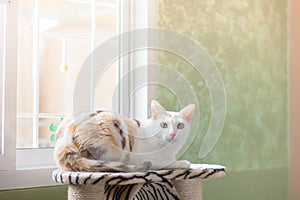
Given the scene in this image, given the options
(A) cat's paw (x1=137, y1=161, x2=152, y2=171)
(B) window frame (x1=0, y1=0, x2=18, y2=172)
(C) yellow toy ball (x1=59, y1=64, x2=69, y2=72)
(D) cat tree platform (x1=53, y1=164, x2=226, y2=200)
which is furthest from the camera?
(C) yellow toy ball (x1=59, y1=64, x2=69, y2=72)

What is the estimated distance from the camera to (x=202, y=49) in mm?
2312

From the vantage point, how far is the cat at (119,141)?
4.73ft

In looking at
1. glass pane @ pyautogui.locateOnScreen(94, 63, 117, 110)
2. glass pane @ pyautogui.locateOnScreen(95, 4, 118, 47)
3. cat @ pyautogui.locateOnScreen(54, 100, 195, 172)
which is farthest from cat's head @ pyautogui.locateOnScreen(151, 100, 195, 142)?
glass pane @ pyautogui.locateOnScreen(95, 4, 118, 47)

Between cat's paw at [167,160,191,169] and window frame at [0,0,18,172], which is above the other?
window frame at [0,0,18,172]

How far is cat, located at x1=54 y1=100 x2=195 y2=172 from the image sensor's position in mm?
1441

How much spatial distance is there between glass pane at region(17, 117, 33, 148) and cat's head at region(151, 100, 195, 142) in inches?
23.9

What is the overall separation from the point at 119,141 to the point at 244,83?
129 cm

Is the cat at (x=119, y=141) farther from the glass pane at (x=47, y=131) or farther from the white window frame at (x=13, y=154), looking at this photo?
the glass pane at (x=47, y=131)

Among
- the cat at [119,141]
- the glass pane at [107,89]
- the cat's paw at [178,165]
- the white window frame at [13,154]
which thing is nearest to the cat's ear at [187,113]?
the cat at [119,141]

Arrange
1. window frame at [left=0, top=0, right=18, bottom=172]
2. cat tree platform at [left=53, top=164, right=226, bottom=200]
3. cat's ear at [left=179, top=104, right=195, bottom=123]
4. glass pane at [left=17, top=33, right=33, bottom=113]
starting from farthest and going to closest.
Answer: glass pane at [left=17, top=33, right=33, bottom=113], window frame at [left=0, top=0, right=18, bottom=172], cat's ear at [left=179, top=104, right=195, bottom=123], cat tree platform at [left=53, top=164, right=226, bottom=200]

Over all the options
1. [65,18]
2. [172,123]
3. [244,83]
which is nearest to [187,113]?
[172,123]

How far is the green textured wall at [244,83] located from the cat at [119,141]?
562 mm

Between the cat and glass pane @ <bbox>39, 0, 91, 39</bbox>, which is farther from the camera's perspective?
glass pane @ <bbox>39, 0, 91, 39</bbox>

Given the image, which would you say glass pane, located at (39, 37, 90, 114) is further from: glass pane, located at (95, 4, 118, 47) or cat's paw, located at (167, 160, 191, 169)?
cat's paw, located at (167, 160, 191, 169)
